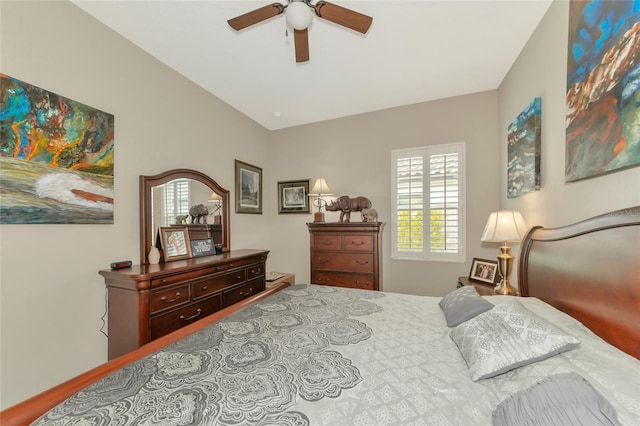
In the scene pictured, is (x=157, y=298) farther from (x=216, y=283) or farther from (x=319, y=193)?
(x=319, y=193)

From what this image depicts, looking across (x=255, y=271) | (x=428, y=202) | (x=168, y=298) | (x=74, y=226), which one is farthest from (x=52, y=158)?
(x=428, y=202)

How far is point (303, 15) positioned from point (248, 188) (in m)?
2.55

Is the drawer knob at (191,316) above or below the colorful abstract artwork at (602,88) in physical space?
below

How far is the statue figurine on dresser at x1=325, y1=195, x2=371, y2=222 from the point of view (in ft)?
11.0

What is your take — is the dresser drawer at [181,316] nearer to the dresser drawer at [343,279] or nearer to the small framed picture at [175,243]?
the small framed picture at [175,243]

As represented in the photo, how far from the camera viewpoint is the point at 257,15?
162 centimetres

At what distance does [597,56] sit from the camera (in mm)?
1200

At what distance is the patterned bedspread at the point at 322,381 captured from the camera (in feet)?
2.43

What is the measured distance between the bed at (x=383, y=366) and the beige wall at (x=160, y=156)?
37cm

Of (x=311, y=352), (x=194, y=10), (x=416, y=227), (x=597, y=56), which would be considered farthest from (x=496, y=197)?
(x=194, y=10)

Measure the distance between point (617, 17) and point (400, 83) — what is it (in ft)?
6.27

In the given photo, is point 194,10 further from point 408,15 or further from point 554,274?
point 554,274

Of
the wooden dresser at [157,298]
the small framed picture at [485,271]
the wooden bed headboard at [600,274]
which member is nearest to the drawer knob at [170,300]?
the wooden dresser at [157,298]

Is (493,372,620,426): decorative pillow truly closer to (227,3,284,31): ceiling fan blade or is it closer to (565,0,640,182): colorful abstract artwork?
(565,0,640,182): colorful abstract artwork
